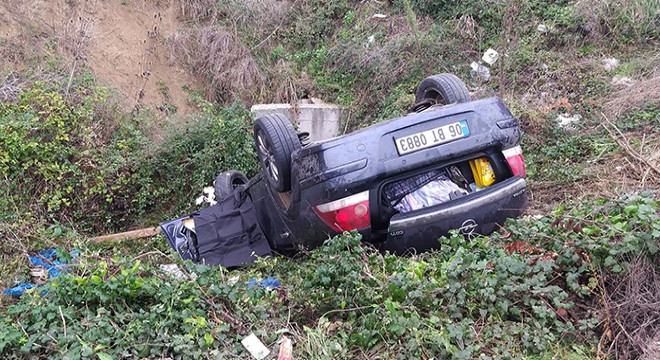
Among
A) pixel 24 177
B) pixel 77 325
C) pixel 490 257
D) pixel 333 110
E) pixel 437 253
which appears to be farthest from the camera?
pixel 333 110

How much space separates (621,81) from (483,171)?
387 cm

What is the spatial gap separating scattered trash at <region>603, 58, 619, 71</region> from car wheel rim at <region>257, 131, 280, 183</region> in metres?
5.03

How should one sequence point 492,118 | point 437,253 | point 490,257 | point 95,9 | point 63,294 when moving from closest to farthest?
point 63,294
point 490,257
point 437,253
point 492,118
point 95,9

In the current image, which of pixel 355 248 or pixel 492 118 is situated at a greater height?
pixel 492 118

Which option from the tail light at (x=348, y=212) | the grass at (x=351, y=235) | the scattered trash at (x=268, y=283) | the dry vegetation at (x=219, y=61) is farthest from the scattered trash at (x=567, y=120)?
the dry vegetation at (x=219, y=61)

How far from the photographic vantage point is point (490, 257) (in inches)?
110

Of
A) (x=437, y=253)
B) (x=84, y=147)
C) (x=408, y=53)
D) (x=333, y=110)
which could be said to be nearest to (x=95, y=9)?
(x=84, y=147)

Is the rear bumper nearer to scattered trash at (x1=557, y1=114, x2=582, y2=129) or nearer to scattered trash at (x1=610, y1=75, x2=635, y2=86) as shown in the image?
scattered trash at (x1=557, y1=114, x2=582, y2=129)

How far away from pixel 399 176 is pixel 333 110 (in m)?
4.18

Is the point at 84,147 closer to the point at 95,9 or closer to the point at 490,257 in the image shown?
the point at 95,9

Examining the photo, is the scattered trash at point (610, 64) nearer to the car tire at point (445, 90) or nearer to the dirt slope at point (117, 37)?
the car tire at point (445, 90)

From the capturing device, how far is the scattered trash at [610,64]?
6.61 m

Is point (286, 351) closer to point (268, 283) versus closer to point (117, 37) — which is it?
point (268, 283)

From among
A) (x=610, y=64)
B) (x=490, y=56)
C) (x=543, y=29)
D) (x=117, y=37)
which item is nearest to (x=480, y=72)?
(x=490, y=56)
